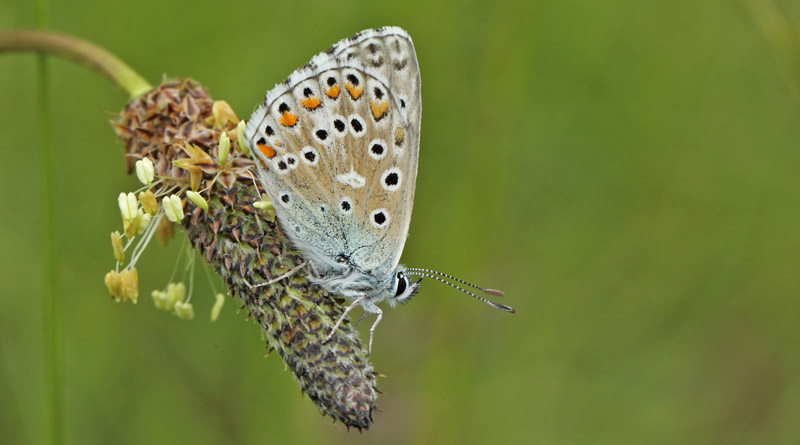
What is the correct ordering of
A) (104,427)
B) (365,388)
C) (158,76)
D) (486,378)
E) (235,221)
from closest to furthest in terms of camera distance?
(365,388), (235,221), (104,427), (158,76), (486,378)

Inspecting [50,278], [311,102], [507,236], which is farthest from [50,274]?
[507,236]

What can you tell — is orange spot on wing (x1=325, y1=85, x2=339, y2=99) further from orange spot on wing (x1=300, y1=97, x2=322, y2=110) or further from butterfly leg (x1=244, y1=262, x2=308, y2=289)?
butterfly leg (x1=244, y1=262, x2=308, y2=289)

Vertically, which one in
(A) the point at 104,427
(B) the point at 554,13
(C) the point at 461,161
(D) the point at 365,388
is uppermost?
(B) the point at 554,13

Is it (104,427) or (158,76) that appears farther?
(158,76)

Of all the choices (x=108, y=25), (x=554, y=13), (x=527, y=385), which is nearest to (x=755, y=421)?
(x=527, y=385)

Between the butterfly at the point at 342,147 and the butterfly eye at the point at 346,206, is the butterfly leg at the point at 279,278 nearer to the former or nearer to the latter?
the butterfly at the point at 342,147

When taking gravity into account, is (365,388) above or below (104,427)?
above

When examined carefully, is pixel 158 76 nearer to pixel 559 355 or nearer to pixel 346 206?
pixel 346 206

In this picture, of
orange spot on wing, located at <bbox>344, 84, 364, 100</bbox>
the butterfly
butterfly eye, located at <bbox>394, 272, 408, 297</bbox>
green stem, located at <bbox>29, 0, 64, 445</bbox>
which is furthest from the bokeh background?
green stem, located at <bbox>29, 0, 64, 445</bbox>

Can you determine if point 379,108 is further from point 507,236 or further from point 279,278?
point 507,236
